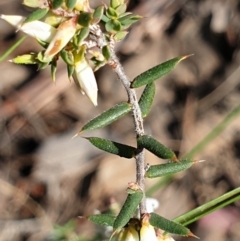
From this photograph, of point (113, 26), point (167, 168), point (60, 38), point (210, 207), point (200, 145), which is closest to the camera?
point (60, 38)

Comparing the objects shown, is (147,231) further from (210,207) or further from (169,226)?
(210,207)

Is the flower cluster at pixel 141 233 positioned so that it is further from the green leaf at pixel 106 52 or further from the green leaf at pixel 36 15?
the green leaf at pixel 36 15

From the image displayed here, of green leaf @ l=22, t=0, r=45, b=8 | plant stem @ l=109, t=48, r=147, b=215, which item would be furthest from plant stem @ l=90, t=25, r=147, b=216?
green leaf @ l=22, t=0, r=45, b=8

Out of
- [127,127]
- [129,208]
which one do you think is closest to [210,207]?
[129,208]

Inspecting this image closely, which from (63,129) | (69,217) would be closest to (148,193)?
(69,217)

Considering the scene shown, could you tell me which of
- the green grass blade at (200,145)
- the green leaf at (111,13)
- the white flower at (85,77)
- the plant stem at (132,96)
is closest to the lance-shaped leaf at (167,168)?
the plant stem at (132,96)

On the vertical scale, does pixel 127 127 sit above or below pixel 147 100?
above
